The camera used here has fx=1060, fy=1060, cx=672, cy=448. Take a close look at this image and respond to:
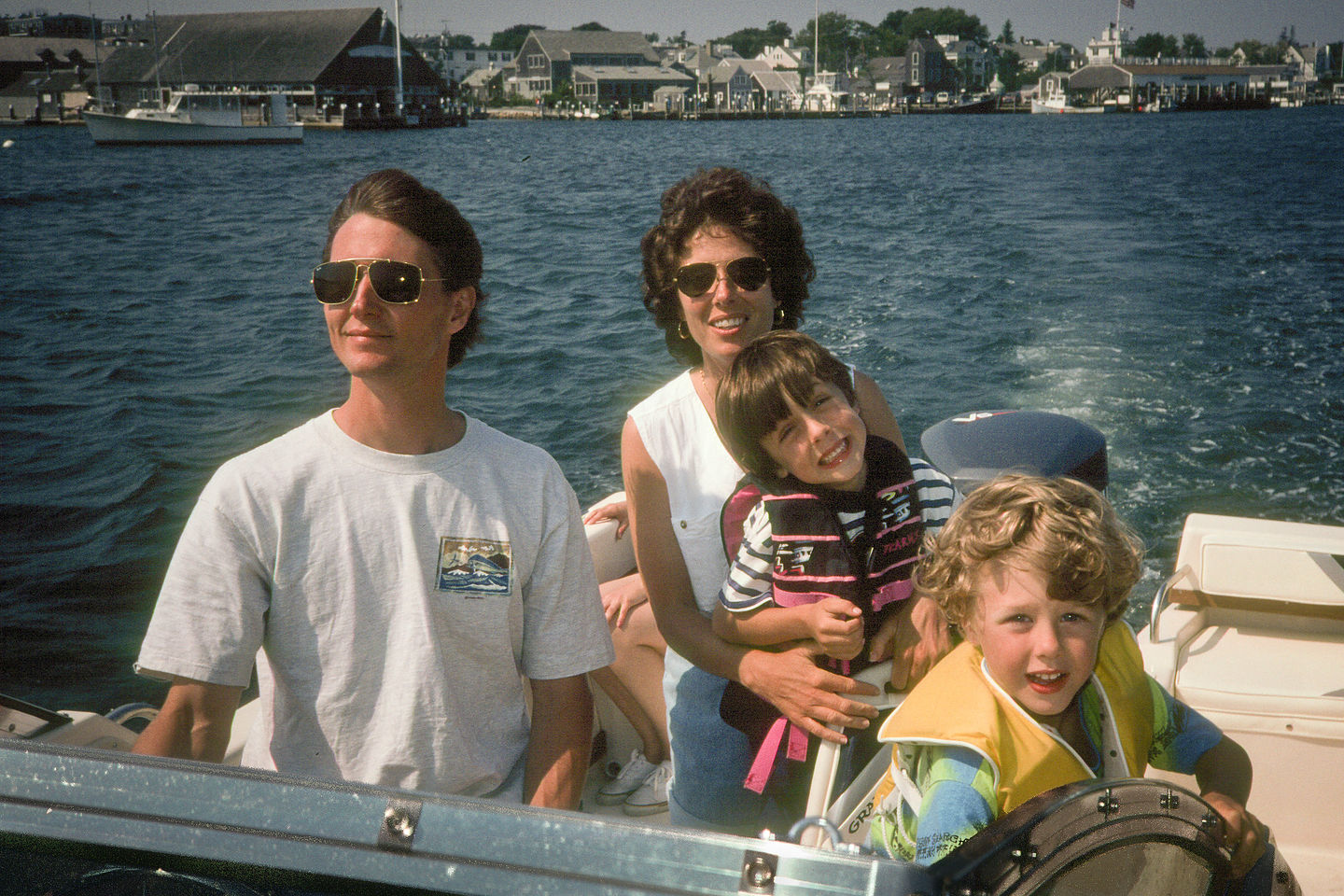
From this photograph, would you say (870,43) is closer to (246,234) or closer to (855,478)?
(246,234)

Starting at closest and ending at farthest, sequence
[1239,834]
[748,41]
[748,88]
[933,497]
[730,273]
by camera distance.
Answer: [1239,834], [933,497], [730,273], [748,88], [748,41]

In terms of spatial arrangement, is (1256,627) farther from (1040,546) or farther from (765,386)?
(765,386)

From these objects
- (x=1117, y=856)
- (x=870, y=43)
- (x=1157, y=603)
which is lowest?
(x=1157, y=603)

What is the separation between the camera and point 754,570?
1755 mm

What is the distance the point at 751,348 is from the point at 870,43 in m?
117

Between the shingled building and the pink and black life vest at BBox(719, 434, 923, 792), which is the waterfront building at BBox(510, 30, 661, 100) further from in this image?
the pink and black life vest at BBox(719, 434, 923, 792)

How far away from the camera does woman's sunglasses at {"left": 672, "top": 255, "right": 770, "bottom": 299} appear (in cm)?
206

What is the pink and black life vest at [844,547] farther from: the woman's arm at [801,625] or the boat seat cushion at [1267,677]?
the boat seat cushion at [1267,677]

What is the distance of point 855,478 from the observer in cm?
176

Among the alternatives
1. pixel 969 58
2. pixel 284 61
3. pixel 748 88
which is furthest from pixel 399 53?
pixel 969 58

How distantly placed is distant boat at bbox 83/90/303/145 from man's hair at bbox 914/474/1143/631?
47.2 m

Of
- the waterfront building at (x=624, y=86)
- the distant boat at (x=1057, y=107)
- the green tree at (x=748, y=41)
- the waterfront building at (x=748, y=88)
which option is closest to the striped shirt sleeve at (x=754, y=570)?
the waterfront building at (x=624, y=86)

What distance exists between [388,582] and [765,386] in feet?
2.20

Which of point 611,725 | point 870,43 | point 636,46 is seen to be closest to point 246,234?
point 611,725
